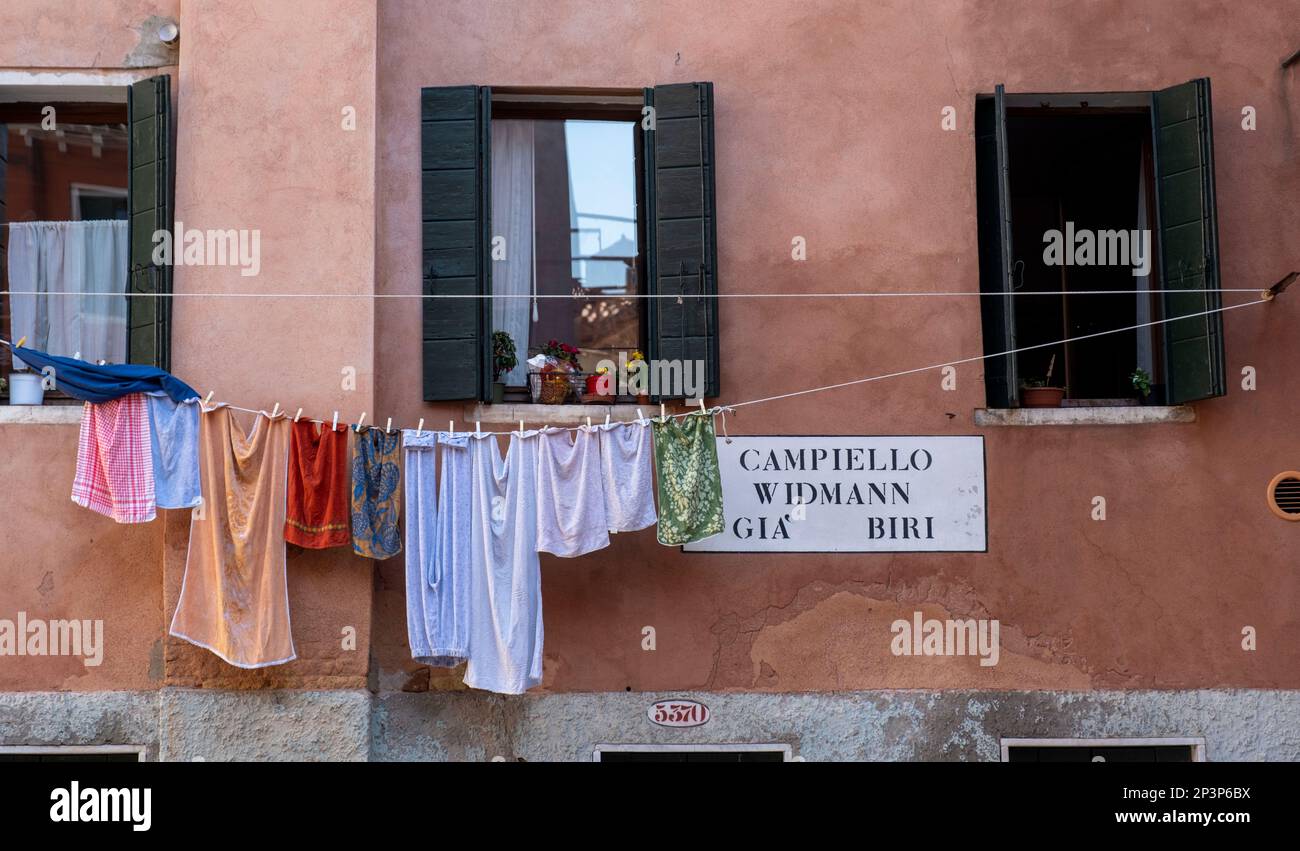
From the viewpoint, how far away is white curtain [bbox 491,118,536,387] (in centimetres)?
861

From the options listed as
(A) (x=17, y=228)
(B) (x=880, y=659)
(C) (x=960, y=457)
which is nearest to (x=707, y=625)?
(B) (x=880, y=659)

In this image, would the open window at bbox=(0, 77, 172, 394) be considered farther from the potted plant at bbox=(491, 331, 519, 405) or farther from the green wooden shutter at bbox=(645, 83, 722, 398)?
the green wooden shutter at bbox=(645, 83, 722, 398)

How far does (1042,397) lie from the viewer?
27.7ft

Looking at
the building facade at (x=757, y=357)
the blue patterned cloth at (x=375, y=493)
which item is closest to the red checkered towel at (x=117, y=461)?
the building facade at (x=757, y=357)

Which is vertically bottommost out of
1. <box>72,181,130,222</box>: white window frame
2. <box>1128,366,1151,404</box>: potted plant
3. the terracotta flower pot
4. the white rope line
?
the terracotta flower pot

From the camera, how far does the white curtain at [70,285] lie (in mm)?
8570

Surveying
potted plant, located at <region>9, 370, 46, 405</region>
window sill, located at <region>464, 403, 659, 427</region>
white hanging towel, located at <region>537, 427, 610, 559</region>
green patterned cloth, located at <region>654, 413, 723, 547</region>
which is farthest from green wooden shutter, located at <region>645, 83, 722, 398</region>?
potted plant, located at <region>9, 370, 46, 405</region>

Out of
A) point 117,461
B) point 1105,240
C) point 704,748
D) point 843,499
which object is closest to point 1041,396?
point 1105,240

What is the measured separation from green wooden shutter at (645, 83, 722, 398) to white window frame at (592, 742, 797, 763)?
195 centimetres

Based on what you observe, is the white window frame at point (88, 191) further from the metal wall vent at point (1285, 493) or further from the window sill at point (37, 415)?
the metal wall vent at point (1285, 493)

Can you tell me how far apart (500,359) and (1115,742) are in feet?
13.4

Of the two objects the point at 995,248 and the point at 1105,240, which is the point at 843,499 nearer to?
the point at 995,248
